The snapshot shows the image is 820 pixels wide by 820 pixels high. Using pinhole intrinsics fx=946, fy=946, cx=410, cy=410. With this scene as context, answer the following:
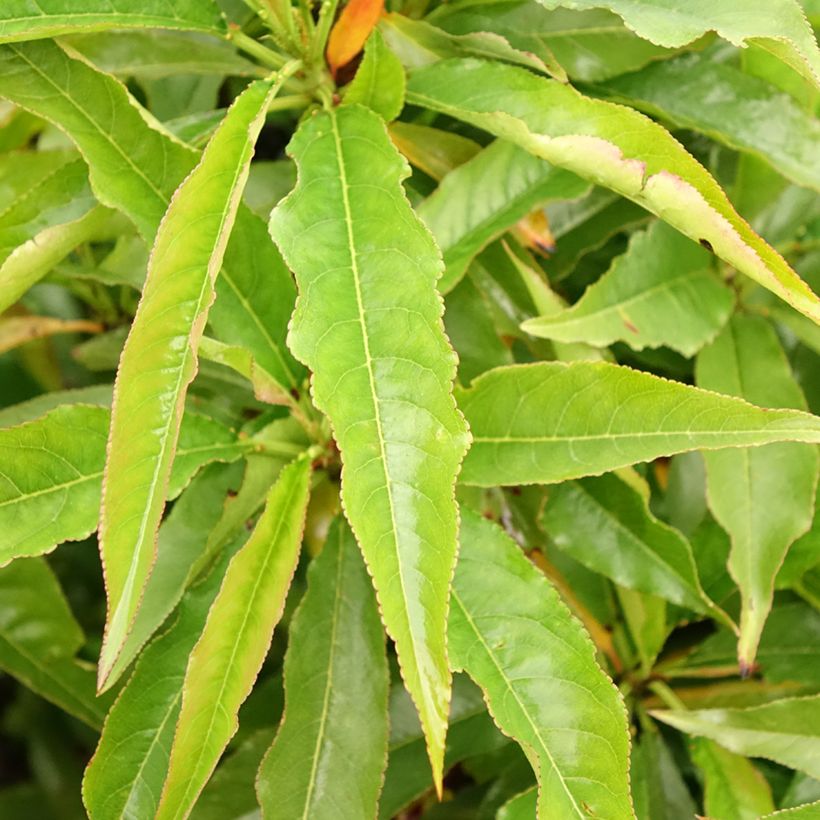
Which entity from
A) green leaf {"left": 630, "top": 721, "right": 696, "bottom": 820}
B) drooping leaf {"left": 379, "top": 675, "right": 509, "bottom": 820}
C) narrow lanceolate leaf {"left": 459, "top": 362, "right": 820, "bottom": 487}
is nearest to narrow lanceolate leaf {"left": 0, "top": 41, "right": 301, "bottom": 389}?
narrow lanceolate leaf {"left": 459, "top": 362, "right": 820, "bottom": 487}

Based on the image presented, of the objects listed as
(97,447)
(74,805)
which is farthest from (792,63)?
(74,805)

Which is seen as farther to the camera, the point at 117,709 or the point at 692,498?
the point at 692,498

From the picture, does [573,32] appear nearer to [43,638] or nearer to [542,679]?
[542,679]

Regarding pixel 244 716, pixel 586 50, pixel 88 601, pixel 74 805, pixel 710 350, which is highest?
pixel 586 50

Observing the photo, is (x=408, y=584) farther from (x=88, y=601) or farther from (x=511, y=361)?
(x=88, y=601)

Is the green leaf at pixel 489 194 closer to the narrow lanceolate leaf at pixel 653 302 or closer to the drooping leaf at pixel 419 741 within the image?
the narrow lanceolate leaf at pixel 653 302

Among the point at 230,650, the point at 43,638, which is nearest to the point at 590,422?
the point at 230,650

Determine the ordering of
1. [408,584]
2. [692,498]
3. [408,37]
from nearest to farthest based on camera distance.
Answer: [408,584], [408,37], [692,498]

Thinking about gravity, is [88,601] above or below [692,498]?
below

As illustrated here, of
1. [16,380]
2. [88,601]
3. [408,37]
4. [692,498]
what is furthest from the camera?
[88,601]
